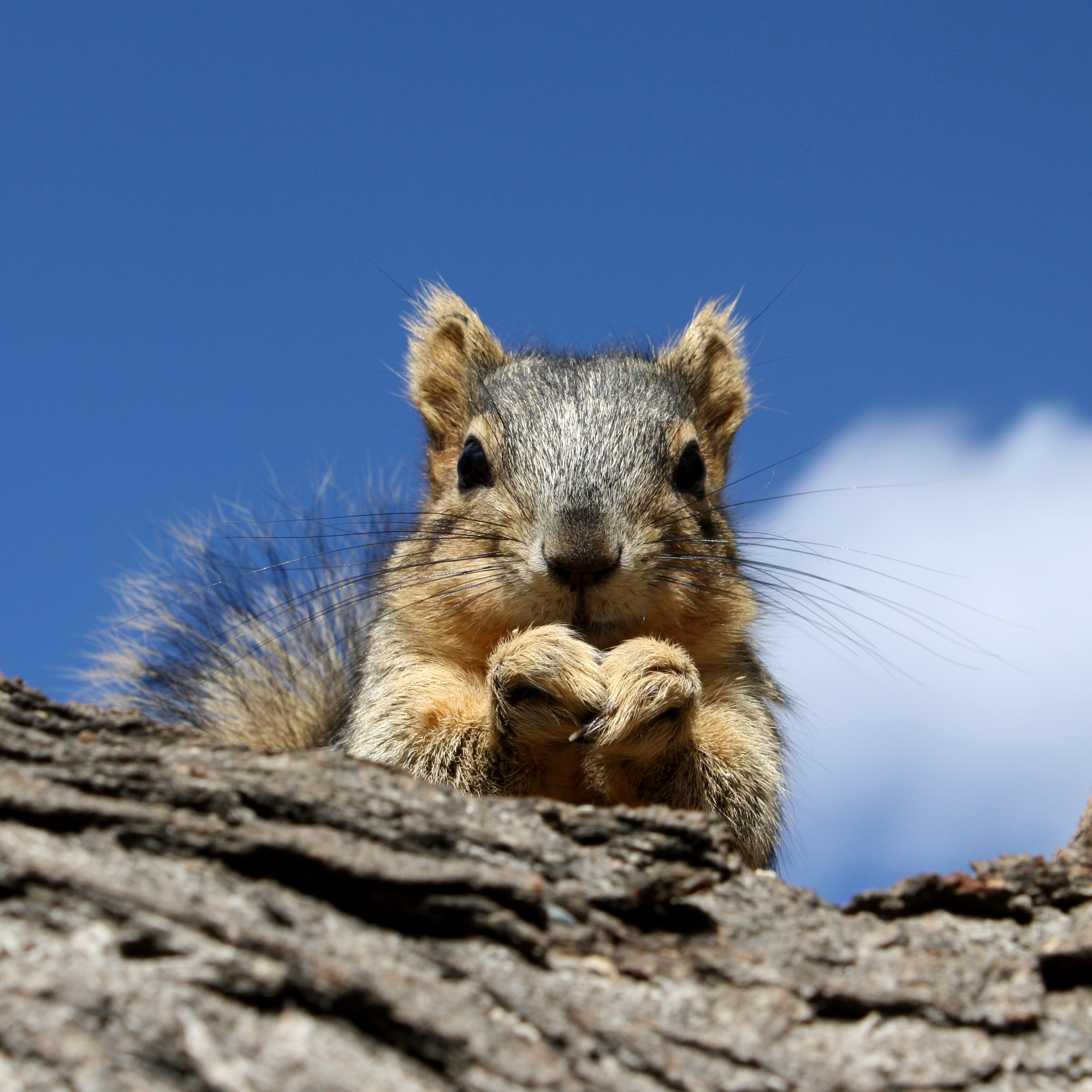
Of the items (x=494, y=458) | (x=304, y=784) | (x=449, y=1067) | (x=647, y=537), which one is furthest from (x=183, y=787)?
(x=494, y=458)

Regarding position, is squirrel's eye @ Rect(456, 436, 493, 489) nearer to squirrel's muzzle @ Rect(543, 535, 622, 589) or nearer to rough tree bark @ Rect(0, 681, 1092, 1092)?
squirrel's muzzle @ Rect(543, 535, 622, 589)

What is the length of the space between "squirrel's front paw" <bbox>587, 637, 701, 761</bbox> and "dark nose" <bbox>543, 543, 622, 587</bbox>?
1.01 feet

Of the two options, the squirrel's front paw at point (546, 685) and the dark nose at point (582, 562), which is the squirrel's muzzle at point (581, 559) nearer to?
the dark nose at point (582, 562)

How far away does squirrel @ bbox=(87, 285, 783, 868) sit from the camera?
4.04 meters

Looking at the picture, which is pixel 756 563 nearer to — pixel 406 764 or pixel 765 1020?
pixel 406 764

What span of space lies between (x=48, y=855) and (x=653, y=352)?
5.39 meters

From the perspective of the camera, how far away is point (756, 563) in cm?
520

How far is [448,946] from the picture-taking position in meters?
2.12

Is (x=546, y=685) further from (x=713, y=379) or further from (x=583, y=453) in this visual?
(x=713, y=379)

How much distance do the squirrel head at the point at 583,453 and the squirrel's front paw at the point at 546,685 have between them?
33cm

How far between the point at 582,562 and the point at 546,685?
0.53m

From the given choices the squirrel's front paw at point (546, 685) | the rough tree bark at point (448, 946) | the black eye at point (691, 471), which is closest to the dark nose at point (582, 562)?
the squirrel's front paw at point (546, 685)

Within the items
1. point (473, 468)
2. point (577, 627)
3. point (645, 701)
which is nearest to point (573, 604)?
point (577, 627)

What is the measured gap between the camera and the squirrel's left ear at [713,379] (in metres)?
6.30
